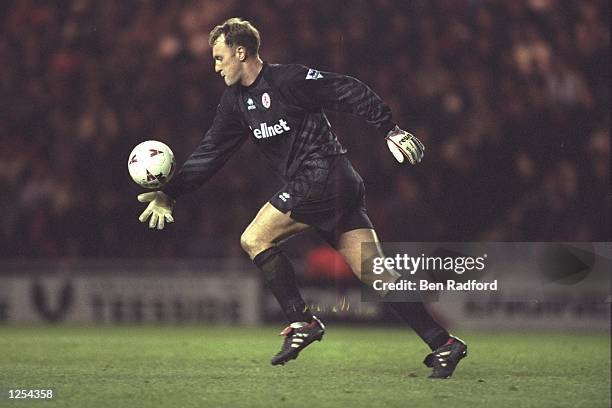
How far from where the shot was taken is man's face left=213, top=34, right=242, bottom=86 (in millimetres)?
5844

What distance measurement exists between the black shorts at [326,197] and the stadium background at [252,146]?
16.5 ft

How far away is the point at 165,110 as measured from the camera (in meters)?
12.4

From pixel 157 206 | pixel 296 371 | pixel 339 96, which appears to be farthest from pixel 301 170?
pixel 296 371

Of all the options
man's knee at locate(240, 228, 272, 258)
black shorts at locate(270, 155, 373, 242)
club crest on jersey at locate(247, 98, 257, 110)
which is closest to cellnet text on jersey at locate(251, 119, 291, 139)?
club crest on jersey at locate(247, 98, 257, 110)

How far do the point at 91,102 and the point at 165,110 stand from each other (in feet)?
2.89

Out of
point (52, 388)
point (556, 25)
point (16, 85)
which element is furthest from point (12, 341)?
point (556, 25)

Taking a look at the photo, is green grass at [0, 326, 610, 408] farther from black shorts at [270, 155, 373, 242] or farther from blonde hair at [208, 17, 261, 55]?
blonde hair at [208, 17, 261, 55]

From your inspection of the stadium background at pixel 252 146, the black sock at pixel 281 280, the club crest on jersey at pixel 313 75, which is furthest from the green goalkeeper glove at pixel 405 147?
the stadium background at pixel 252 146

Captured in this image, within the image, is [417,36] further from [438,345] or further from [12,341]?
[438,345]

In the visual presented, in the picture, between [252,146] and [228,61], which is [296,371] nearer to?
[228,61]

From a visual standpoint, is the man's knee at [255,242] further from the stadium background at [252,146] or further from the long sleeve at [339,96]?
the stadium background at [252,146]

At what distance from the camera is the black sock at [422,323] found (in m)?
5.72

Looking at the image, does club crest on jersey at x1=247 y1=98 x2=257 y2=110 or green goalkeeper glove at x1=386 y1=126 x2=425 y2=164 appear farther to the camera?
club crest on jersey at x1=247 y1=98 x2=257 y2=110

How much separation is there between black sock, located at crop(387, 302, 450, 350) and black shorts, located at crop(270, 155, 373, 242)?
1.53ft
